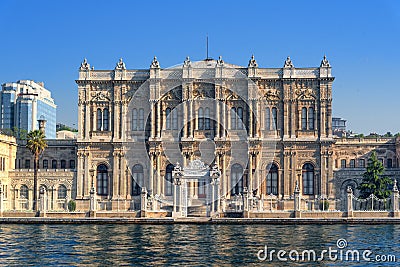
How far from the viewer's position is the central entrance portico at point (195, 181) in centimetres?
5500

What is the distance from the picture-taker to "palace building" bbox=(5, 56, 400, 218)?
66.6m

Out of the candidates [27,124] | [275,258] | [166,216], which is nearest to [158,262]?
[275,258]

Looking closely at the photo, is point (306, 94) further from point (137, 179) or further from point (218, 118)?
point (137, 179)

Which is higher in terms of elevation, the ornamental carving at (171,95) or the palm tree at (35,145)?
the ornamental carving at (171,95)

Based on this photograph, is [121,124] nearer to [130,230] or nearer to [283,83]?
[283,83]

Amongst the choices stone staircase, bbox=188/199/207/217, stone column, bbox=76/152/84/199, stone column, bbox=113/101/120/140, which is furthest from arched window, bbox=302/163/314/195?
stone column, bbox=76/152/84/199

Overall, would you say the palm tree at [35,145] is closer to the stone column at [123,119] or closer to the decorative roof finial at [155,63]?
the stone column at [123,119]

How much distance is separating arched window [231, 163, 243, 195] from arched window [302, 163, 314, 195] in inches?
229

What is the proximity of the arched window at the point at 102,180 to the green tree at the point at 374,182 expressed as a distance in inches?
916

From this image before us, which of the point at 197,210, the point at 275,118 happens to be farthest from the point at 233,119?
the point at 197,210

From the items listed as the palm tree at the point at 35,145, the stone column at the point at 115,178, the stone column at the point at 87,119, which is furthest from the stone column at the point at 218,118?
the palm tree at the point at 35,145

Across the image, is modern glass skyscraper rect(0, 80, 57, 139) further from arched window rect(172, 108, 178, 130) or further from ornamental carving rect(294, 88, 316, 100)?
ornamental carving rect(294, 88, 316, 100)

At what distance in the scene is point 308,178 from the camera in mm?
67062

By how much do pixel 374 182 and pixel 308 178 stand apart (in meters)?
7.02
